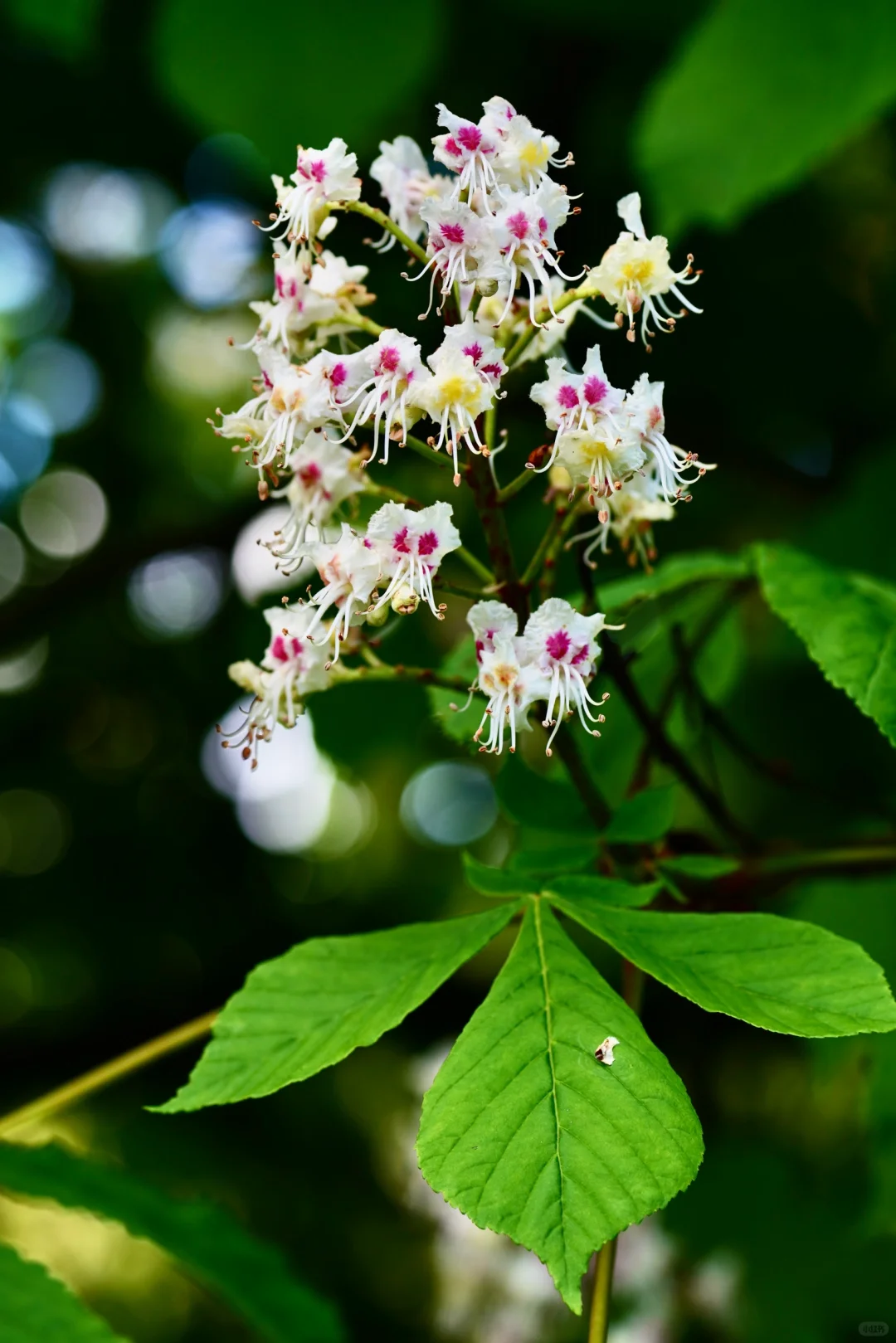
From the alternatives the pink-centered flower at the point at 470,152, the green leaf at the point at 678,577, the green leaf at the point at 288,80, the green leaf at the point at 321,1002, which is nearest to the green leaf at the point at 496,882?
the green leaf at the point at 321,1002

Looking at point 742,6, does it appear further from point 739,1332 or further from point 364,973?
point 739,1332

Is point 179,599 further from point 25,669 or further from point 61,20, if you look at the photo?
point 61,20

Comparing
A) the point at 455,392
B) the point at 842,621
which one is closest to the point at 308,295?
the point at 455,392

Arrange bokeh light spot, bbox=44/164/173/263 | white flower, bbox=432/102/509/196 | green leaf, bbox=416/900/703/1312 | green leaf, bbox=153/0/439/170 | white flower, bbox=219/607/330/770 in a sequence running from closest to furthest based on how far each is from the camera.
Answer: green leaf, bbox=416/900/703/1312, white flower, bbox=432/102/509/196, white flower, bbox=219/607/330/770, green leaf, bbox=153/0/439/170, bokeh light spot, bbox=44/164/173/263

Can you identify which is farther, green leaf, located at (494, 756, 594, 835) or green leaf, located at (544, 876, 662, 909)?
green leaf, located at (494, 756, 594, 835)

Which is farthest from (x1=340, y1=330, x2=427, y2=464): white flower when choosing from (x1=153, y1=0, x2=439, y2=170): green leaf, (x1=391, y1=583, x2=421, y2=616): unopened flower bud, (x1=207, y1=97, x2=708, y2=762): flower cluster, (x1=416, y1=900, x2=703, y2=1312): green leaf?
(x1=153, y1=0, x2=439, y2=170): green leaf

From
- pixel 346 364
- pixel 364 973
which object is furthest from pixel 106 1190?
pixel 346 364

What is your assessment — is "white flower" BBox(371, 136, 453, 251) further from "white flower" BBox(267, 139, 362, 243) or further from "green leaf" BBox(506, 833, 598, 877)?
"green leaf" BBox(506, 833, 598, 877)
